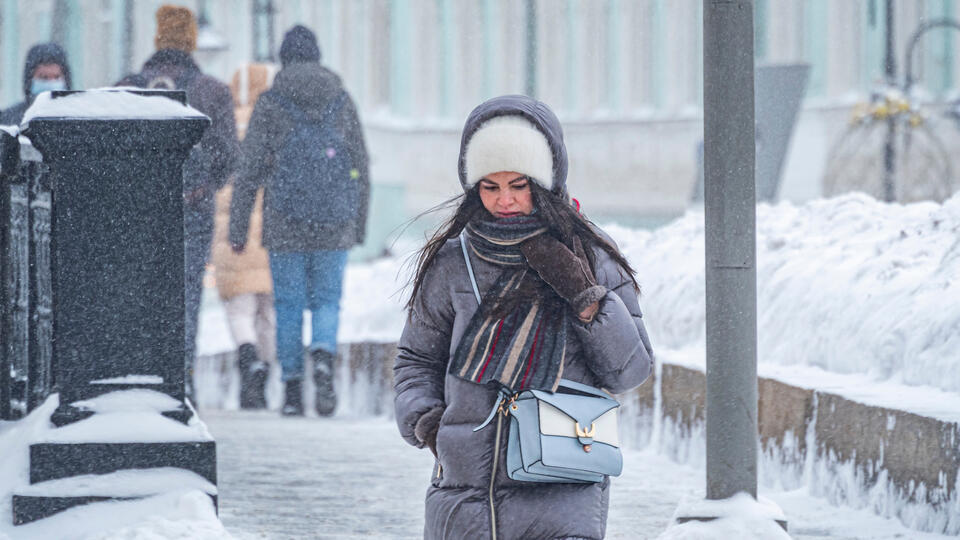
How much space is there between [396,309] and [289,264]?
7.34ft

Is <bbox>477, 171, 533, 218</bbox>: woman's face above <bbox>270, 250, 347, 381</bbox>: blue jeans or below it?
above

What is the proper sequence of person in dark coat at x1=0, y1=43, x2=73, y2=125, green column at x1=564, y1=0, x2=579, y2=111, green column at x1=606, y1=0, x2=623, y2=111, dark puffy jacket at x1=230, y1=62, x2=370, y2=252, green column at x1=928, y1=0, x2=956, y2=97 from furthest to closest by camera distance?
1. green column at x1=564, y1=0, x2=579, y2=111
2. green column at x1=606, y1=0, x2=623, y2=111
3. green column at x1=928, y1=0, x2=956, y2=97
4. dark puffy jacket at x1=230, y1=62, x2=370, y2=252
5. person in dark coat at x1=0, y1=43, x2=73, y2=125

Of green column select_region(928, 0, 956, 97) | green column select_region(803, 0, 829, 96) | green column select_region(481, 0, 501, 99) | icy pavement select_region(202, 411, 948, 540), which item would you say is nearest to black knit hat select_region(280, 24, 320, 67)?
icy pavement select_region(202, 411, 948, 540)

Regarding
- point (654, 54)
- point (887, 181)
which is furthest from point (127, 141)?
point (654, 54)

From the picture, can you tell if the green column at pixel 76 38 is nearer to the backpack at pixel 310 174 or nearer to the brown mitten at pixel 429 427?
the backpack at pixel 310 174

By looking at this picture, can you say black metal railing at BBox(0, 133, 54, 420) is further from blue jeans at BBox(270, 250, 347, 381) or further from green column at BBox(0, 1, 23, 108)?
green column at BBox(0, 1, 23, 108)

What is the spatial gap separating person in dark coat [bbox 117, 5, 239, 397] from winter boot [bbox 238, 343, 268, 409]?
1178 mm

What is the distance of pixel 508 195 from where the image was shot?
3.51 meters

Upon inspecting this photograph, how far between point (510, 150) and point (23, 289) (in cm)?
290

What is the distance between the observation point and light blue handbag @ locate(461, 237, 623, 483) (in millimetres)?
3252

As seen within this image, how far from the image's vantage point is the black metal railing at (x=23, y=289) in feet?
18.8

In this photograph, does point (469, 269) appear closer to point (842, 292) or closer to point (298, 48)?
point (842, 292)

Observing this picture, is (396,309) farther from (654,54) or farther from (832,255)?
(654,54)

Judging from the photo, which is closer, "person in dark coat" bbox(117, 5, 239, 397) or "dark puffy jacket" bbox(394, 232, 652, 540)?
"dark puffy jacket" bbox(394, 232, 652, 540)
